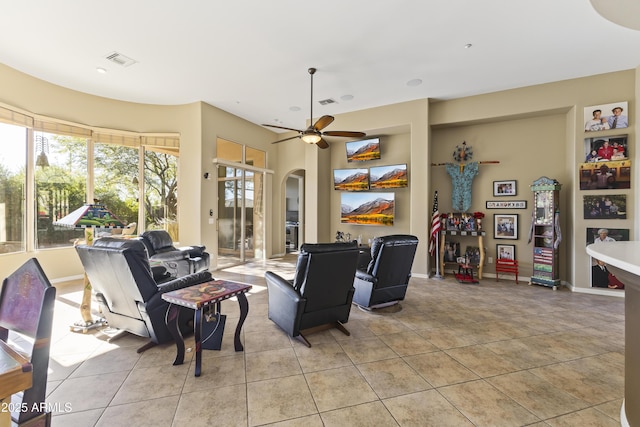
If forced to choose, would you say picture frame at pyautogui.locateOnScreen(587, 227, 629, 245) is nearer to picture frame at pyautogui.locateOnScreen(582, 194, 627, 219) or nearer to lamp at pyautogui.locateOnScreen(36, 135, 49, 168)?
picture frame at pyautogui.locateOnScreen(582, 194, 627, 219)

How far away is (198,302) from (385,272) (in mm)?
2388

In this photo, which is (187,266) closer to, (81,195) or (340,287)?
(81,195)

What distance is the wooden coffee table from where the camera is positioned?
235cm

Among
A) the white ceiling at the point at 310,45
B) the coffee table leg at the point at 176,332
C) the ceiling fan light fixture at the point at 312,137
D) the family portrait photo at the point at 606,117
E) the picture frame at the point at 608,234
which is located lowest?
the coffee table leg at the point at 176,332

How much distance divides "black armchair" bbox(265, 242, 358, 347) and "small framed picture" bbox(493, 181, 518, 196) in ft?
14.7

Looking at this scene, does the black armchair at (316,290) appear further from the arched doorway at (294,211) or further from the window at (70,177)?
the arched doorway at (294,211)

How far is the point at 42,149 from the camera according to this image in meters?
5.26

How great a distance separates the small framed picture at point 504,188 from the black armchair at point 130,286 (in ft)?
19.4

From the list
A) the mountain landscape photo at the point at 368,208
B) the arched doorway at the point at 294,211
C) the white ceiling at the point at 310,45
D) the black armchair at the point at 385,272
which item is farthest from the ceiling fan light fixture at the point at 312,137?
the arched doorway at the point at 294,211

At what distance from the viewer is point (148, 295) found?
8.62 feet

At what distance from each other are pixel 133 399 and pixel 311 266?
5.59 ft

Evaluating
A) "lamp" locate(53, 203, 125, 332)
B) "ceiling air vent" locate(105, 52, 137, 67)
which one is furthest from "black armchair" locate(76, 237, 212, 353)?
"ceiling air vent" locate(105, 52, 137, 67)

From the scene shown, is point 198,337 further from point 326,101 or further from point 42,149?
point 42,149

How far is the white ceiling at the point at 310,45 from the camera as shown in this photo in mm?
3318
